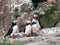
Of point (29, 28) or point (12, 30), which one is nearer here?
point (29, 28)

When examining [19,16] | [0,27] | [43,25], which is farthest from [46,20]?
[0,27]

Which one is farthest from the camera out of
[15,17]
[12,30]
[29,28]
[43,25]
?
[15,17]

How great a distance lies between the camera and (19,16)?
12.9 m

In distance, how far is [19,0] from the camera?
16.2 meters

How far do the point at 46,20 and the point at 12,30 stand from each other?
2.65 metres

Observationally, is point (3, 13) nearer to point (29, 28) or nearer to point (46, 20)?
point (46, 20)

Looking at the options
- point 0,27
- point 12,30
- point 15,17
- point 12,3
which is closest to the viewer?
point 12,30

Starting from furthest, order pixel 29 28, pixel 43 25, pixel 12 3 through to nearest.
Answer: pixel 12 3 → pixel 43 25 → pixel 29 28

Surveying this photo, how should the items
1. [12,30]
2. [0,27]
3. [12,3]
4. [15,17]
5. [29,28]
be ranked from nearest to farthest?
[29,28] < [12,30] < [15,17] < [0,27] < [12,3]

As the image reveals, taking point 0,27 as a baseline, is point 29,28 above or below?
above

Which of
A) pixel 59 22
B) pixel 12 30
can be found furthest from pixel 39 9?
pixel 12 30

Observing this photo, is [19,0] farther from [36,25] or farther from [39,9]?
[36,25]

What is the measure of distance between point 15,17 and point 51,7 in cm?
193

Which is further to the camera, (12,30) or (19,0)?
(19,0)
